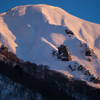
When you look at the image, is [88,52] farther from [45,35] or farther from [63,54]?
[45,35]

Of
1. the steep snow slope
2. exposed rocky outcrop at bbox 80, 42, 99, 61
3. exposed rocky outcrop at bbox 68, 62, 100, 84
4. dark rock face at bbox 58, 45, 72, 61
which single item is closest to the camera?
exposed rocky outcrop at bbox 68, 62, 100, 84

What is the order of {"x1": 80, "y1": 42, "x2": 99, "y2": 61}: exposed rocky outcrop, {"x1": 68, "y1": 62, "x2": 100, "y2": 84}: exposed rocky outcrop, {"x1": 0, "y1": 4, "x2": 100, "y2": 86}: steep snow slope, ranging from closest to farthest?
{"x1": 68, "y1": 62, "x2": 100, "y2": 84}: exposed rocky outcrop < {"x1": 0, "y1": 4, "x2": 100, "y2": 86}: steep snow slope < {"x1": 80, "y1": 42, "x2": 99, "y2": 61}: exposed rocky outcrop

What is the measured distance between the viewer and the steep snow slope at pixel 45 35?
116156 millimetres

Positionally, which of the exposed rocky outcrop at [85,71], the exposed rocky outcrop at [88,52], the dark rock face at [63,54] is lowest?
the exposed rocky outcrop at [85,71]

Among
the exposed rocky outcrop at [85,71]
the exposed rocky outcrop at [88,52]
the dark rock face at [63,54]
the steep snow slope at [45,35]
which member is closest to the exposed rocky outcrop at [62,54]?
the dark rock face at [63,54]

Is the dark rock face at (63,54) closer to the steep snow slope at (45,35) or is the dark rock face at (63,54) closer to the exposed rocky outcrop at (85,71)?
the steep snow slope at (45,35)

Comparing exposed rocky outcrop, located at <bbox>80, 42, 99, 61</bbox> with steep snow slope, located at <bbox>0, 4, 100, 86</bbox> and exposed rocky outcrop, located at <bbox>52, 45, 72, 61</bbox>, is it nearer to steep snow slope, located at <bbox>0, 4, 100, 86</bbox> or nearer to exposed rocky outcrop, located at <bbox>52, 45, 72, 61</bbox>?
steep snow slope, located at <bbox>0, 4, 100, 86</bbox>

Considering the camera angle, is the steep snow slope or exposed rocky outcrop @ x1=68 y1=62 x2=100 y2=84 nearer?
exposed rocky outcrop @ x1=68 y1=62 x2=100 y2=84

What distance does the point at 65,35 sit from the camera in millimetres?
140375

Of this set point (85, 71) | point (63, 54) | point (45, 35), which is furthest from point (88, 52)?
point (45, 35)

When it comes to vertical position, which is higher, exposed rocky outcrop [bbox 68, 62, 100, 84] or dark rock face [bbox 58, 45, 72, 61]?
dark rock face [bbox 58, 45, 72, 61]

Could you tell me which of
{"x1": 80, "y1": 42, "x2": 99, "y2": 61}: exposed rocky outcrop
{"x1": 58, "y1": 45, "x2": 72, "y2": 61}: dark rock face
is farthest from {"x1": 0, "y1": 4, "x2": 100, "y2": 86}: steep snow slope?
{"x1": 58, "y1": 45, "x2": 72, "y2": 61}: dark rock face

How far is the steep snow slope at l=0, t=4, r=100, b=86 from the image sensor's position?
11616 centimetres

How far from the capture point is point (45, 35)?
134 meters
